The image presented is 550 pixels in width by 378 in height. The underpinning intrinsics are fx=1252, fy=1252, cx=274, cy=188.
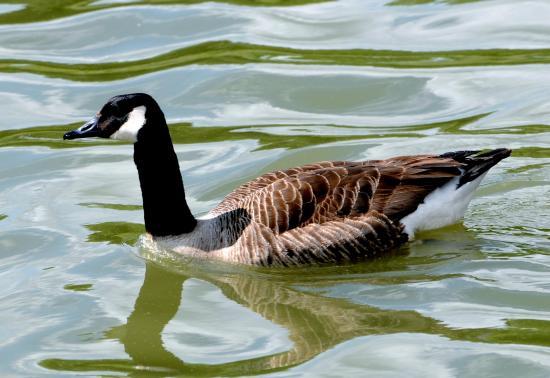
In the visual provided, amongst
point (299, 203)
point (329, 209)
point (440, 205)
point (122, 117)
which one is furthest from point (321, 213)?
point (122, 117)

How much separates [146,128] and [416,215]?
8.64 ft

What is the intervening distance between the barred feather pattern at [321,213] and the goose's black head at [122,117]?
117 centimetres

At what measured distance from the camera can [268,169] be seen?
1370cm

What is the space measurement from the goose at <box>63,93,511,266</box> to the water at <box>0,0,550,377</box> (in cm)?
19

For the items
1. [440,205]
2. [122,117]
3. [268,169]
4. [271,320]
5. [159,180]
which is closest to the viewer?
[271,320]

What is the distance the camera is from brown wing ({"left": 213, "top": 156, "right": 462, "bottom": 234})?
37.0 ft

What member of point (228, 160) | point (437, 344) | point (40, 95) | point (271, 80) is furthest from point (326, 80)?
point (437, 344)

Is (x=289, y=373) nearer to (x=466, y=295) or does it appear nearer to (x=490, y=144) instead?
(x=466, y=295)

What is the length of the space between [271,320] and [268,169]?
12.7ft

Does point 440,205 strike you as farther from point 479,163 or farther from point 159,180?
point 159,180

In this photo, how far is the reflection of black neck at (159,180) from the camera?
11.4m

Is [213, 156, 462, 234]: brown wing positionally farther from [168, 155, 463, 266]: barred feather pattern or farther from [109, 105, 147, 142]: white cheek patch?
[109, 105, 147, 142]: white cheek patch

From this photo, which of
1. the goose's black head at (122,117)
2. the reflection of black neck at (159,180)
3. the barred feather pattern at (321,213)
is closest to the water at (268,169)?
the barred feather pattern at (321,213)

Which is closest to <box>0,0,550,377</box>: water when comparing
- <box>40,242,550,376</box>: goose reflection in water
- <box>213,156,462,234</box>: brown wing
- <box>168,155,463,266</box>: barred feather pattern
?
<box>40,242,550,376</box>: goose reflection in water
